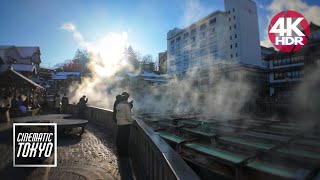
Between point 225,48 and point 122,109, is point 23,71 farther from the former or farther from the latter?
point 225,48

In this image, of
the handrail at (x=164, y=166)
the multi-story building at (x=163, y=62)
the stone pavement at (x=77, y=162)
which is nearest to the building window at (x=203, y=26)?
the multi-story building at (x=163, y=62)

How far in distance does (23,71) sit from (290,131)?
37.0 meters

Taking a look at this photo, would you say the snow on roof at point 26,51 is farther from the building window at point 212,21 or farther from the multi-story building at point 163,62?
the building window at point 212,21

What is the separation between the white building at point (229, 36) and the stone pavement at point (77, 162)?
47.8 meters

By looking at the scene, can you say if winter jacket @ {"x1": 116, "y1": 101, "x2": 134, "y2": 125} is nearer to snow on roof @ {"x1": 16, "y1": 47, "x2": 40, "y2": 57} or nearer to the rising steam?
the rising steam

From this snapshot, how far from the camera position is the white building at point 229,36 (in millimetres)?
54594

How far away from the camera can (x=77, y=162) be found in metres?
5.56

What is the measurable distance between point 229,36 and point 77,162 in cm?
5916

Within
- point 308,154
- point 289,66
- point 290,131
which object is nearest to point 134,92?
point 289,66

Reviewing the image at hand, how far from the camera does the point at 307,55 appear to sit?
90.1 feet

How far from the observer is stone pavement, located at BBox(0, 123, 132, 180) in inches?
177

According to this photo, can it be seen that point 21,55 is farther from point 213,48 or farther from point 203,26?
point 213,48

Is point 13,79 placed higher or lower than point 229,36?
lower

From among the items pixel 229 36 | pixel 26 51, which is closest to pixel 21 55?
pixel 26 51
